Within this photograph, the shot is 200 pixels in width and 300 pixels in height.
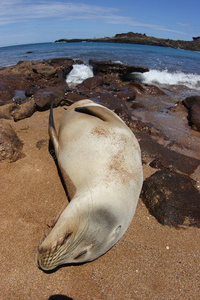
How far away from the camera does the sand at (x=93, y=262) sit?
1.95 meters

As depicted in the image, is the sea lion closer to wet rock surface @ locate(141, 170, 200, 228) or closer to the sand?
the sand

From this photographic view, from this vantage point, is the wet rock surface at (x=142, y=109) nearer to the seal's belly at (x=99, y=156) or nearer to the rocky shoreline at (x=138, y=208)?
the rocky shoreline at (x=138, y=208)

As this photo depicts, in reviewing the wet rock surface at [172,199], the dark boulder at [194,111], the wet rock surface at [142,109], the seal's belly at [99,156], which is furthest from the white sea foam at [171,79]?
the seal's belly at [99,156]

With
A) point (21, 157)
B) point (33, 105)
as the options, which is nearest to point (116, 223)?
point (21, 157)

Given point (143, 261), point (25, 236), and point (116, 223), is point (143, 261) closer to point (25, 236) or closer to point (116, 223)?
point (116, 223)

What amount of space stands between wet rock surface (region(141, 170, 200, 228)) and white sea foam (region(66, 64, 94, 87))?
9.53 m

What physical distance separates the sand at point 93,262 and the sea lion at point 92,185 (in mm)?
343

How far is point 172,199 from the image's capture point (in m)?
2.87

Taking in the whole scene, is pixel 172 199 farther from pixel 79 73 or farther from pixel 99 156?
pixel 79 73

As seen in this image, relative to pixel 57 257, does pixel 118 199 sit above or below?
above

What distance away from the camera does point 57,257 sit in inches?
62.9

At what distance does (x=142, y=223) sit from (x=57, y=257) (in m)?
1.46

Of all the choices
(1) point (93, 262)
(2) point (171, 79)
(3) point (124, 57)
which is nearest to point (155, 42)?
(3) point (124, 57)

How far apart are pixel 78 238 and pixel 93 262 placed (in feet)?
2.46
